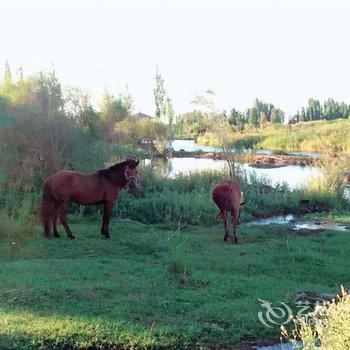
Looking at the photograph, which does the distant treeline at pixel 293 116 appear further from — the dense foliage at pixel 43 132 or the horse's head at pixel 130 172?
the horse's head at pixel 130 172

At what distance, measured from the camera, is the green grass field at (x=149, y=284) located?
229 inches

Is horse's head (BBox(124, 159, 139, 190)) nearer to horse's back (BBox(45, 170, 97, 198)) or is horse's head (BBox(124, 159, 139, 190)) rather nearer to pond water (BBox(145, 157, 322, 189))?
horse's back (BBox(45, 170, 97, 198))

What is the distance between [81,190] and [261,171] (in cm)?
1717

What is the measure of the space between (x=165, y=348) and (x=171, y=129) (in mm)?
24282

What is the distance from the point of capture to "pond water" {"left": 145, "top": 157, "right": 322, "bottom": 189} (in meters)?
20.1

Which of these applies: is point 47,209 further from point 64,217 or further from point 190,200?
point 190,200

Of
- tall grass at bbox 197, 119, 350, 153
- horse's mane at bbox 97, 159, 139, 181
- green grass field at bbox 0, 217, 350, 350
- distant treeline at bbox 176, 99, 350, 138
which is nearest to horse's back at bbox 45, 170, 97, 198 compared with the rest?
horse's mane at bbox 97, 159, 139, 181

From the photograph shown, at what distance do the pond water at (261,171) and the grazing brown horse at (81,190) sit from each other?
771cm

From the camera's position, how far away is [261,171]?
89.7 ft

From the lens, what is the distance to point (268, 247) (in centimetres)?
1077

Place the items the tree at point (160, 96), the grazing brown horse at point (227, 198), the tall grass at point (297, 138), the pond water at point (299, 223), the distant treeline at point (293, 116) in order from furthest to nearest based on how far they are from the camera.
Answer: the distant treeline at point (293, 116) < the tall grass at point (297, 138) < the tree at point (160, 96) < the pond water at point (299, 223) < the grazing brown horse at point (227, 198)

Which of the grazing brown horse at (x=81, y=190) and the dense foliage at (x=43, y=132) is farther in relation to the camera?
the dense foliage at (x=43, y=132)

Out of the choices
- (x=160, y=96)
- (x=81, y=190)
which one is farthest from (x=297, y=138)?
(x=81, y=190)

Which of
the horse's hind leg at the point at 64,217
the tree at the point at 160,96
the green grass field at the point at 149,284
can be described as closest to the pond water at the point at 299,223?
the green grass field at the point at 149,284
